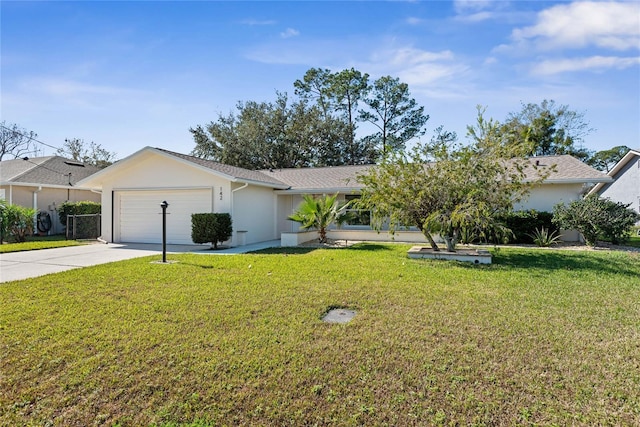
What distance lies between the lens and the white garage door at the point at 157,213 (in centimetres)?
1495

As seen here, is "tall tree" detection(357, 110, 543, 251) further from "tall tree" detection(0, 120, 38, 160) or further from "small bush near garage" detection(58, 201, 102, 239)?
"tall tree" detection(0, 120, 38, 160)

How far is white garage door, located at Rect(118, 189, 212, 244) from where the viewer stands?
14.9 meters

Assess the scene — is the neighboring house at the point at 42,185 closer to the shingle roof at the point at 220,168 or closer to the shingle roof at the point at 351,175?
the shingle roof at the point at 220,168

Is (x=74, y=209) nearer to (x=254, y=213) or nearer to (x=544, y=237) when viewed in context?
(x=254, y=213)

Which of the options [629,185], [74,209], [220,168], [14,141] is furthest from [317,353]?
[14,141]

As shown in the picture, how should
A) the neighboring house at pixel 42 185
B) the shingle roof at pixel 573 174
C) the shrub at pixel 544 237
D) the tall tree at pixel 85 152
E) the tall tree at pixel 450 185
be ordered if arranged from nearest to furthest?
the tall tree at pixel 450 185 → the shrub at pixel 544 237 → the shingle roof at pixel 573 174 → the neighboring house at pixel 42 185 → the tall tree at pixel 85 152

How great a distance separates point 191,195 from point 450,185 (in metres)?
10.2

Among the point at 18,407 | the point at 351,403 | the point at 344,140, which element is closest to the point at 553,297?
the point at 351,403

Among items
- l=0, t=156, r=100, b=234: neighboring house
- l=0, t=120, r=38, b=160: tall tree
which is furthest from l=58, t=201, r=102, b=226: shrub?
l=0, t=120, r=38, b=160: tall tree

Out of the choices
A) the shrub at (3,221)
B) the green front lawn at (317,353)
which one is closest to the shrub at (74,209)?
the shrub at (3,221)

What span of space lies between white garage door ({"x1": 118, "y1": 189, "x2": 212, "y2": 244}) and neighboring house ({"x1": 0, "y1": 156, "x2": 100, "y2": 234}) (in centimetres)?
442

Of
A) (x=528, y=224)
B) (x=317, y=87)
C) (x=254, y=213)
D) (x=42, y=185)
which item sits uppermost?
(x=317, y=87)

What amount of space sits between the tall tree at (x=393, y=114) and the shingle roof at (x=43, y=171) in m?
23.2

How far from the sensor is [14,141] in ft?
131
